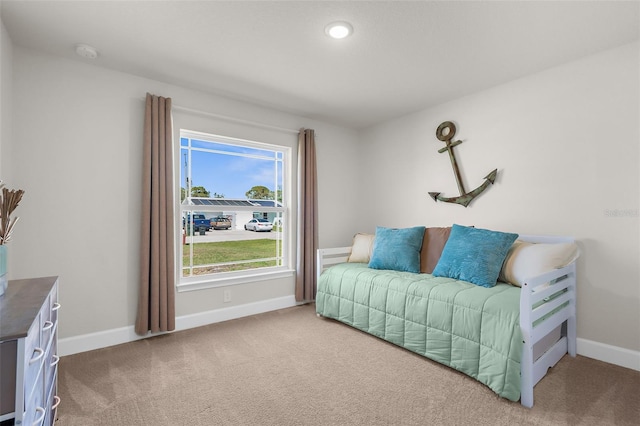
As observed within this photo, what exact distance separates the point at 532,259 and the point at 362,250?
65.4 inches

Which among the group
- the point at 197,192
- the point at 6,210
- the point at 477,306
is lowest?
the point at 477,306

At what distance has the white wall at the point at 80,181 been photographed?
2.34 m

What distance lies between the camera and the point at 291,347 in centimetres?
259

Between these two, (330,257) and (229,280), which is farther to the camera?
(330,257)

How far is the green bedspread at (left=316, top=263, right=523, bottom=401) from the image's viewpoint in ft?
6.17

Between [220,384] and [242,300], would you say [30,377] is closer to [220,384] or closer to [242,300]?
[220,384]

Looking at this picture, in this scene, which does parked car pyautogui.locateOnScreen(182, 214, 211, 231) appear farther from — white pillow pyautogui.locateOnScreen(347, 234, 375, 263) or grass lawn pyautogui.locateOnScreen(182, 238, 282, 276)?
white pillow pyautogui.locateOnScreen(347, 234, 375, 263)

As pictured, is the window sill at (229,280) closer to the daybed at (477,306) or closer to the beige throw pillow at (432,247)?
the daybed at (477,306)

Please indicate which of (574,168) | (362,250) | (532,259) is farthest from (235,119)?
(574,168)

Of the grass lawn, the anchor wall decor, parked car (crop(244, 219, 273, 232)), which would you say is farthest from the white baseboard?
the anchor wall decor

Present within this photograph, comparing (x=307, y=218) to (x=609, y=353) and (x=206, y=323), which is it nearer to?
(x=206, y=323)

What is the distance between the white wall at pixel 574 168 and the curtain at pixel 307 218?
1415mm

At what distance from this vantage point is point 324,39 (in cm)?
220

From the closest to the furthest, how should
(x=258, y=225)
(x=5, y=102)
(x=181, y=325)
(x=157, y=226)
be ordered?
(x=5, y=102) < (x=157, y=226) < (x=181, y=325) < (x=258, y=225)
